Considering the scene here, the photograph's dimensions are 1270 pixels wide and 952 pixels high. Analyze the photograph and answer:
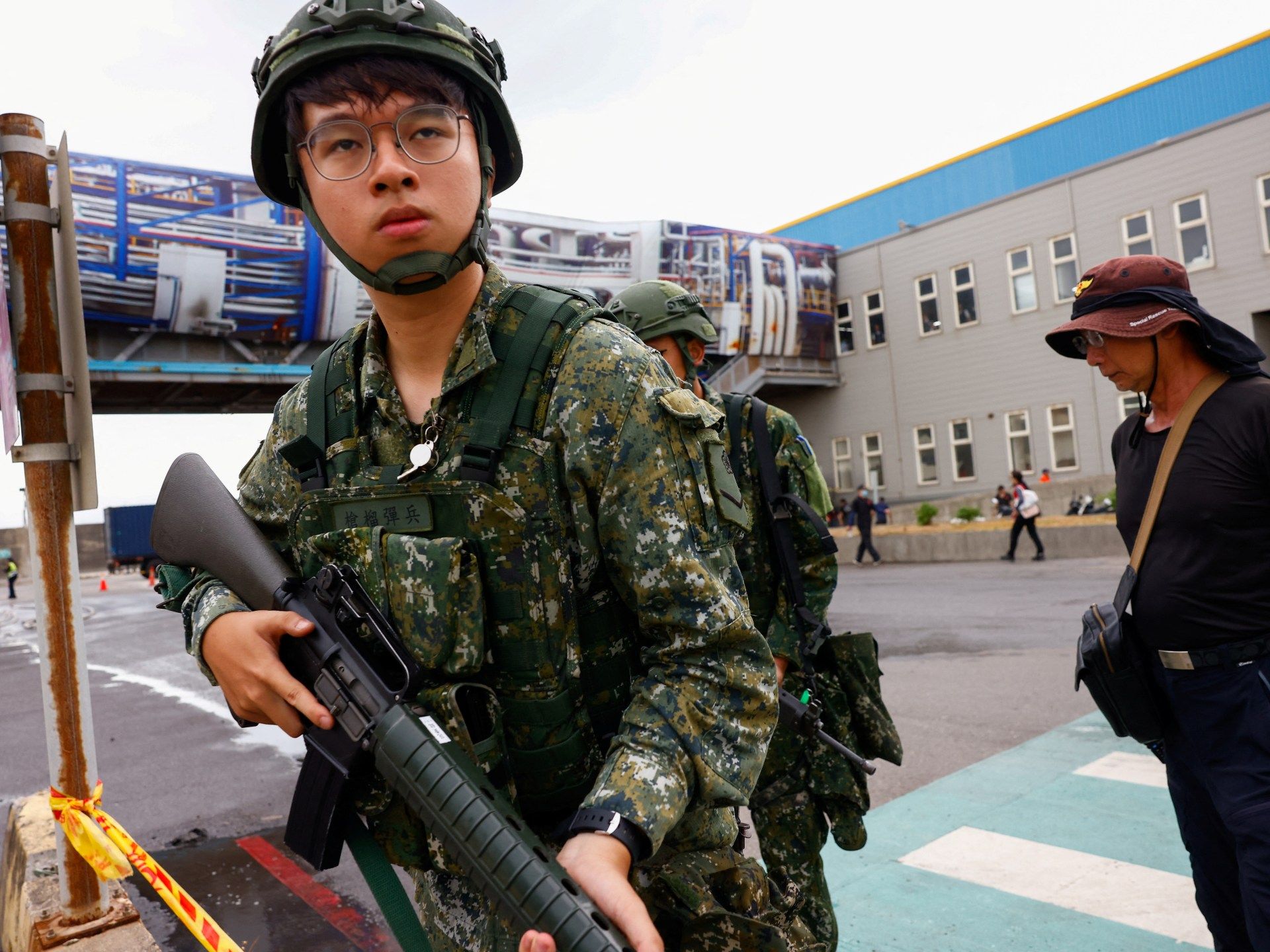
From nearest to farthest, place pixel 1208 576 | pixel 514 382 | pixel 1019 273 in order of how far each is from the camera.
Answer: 1. pixel 514 382
2. pixel 1208 576
3. pixel 1019 273

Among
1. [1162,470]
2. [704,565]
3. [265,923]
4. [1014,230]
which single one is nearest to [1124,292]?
[1162,470]

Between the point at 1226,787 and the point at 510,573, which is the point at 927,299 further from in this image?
the point at 510,573

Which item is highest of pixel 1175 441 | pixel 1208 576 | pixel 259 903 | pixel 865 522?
pixel 1175 441

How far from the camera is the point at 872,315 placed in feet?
90.0

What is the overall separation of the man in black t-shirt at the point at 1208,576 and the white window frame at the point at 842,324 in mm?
26252

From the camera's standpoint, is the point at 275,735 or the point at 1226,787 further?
the point at 275,735

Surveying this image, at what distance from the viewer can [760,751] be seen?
1.30 m

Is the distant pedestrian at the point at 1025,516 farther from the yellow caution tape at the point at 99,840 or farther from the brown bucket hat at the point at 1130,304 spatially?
the yellow caution tape at the point at 99,840

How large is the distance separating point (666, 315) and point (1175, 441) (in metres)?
1.59

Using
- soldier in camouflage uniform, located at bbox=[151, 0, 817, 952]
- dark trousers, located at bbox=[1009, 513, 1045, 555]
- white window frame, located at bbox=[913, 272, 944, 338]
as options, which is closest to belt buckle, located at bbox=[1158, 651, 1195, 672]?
soldier in camouflage uniform, located at bbox=[151, 0, 817, 952]

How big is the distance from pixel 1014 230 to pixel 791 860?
2427 cm

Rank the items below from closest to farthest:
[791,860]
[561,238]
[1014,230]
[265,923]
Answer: [791,860] < [265,923] < [561,238] < [1014,230]

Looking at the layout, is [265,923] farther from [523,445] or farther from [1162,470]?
[1162,470]

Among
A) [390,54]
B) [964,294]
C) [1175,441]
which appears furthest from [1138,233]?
[390,54]
